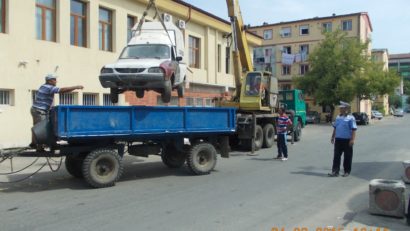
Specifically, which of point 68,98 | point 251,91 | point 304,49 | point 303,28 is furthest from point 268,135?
point 303,28

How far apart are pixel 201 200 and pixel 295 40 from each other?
63742 mm

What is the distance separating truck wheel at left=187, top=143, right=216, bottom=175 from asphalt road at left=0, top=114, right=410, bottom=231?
28 cm

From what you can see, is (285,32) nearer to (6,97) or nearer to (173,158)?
(6,97)

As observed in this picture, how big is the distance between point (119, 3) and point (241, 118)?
938cm

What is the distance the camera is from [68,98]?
1861 centimetres

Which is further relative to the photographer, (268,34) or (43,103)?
(268,34)

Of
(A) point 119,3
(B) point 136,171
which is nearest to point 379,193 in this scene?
(B) point 136,171

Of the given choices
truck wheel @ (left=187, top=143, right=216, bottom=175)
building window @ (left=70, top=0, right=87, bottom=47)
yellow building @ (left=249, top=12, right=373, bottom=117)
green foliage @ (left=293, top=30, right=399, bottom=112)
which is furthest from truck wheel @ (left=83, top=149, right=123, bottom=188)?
yellow building @ (left=249, top=12, right=373, bottom=117)

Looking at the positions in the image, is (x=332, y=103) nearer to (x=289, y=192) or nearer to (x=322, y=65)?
(x=322, y=65)

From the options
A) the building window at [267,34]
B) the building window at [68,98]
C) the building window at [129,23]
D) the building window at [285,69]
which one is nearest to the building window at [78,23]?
the building window at [68,98]

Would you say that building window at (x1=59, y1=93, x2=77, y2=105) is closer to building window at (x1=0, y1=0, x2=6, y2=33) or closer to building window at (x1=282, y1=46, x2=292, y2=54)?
building window at (x1=0, y1=0, x2=6, y2=33)

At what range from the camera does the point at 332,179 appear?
10617 mm

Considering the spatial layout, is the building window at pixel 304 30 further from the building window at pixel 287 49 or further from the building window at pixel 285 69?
the building window at pixel 285 69

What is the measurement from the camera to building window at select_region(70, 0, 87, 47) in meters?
19.4
